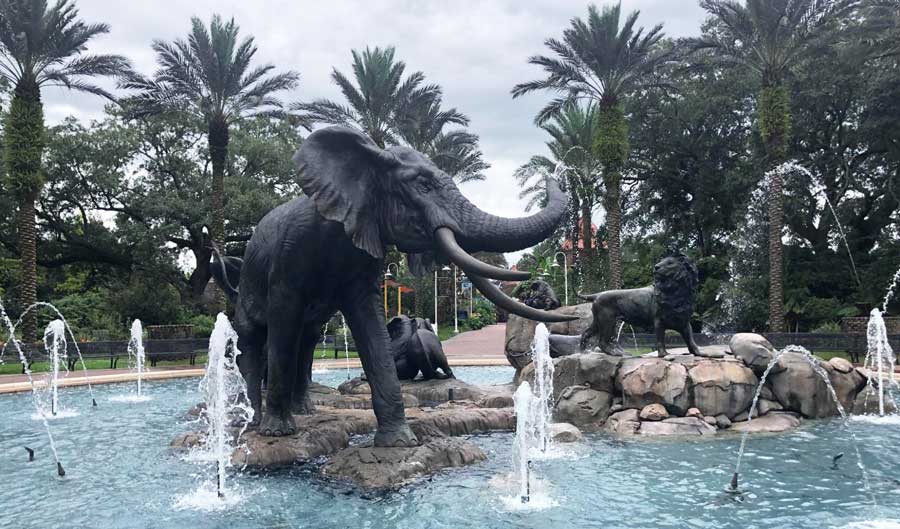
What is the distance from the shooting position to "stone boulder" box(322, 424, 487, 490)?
5996mm

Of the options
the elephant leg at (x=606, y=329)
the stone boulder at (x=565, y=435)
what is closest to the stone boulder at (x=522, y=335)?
the elephant leg at (x=606, y=329)

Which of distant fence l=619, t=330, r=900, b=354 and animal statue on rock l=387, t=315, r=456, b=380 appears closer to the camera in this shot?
animal statue on rock l=387, t=315, r=456, b=380

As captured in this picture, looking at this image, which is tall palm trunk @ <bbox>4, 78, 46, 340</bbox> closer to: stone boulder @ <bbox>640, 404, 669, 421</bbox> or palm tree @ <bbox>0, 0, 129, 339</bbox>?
palm tree @ <bbox>0, 0, 129, 339</bbox>

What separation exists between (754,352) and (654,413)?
6.28 ft

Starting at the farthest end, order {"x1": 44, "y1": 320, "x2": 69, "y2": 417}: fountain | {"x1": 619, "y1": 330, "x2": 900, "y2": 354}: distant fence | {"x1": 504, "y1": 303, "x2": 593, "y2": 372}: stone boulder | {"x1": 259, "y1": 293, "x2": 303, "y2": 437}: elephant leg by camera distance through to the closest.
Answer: {"x1": 619, "y1": 330, "x2": 900, "y2": 354}: distant fence → {"x1": 504, "y1": 303, "x2": 593, "y2": 372}: stone boulder → {"x1": 44, "y1": 320, "x2": 69, "y2": 417}: fountain → {"x1": 259, "y1": 293, "x2": 303, "y2": 437}: elephant leg

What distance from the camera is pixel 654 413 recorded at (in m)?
9.23

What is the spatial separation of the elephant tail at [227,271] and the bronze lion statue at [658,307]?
17.8 ft

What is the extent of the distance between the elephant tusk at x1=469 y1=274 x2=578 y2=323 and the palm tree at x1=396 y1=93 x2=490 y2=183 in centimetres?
2103

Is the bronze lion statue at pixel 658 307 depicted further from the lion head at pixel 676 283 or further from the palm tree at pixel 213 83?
the palm tree at pixel 213 83

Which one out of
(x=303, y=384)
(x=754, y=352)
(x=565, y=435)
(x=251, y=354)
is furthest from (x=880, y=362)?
(x=251, y=354)

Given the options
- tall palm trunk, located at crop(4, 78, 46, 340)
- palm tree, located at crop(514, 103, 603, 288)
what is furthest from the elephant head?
palm tree, located at crop(514, 103, 603, 288)

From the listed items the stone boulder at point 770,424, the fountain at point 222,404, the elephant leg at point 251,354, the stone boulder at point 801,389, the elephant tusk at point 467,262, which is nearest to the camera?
the elephant tusk at point 467,262

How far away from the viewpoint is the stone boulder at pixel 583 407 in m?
9.87

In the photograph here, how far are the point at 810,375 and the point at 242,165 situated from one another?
30.5 meters
